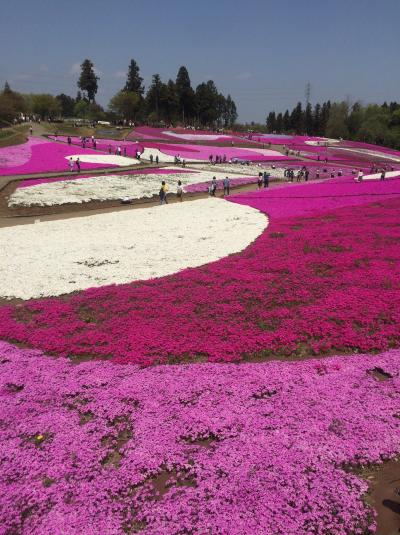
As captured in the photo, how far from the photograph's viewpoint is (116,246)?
73.0ft

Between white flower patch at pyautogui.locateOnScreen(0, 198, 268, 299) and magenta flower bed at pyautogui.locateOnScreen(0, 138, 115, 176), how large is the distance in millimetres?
22813

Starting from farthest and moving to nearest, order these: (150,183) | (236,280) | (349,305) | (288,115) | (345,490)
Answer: (288,115)
(150,183)
(236,280)
(349,305)
(345,490)

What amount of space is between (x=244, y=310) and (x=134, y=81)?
137m

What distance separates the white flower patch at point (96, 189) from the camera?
34688 millimetres

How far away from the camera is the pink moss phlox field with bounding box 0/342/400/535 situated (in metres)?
6.20

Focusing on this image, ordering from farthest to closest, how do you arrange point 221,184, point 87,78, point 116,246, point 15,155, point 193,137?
point 87,78 < point 193,137 < point 15,155 < point 221,184 < point 116,246

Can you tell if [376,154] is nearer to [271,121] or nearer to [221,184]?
[221,184]

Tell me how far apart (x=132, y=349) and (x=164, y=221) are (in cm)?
1792

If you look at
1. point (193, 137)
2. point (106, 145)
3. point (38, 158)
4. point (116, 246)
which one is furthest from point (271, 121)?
point (116, 246)

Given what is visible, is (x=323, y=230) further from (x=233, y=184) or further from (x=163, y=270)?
(x=233, y=184)

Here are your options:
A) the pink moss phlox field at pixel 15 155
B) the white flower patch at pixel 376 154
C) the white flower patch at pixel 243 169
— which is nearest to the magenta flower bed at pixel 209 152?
the white flower patch at pixel 243 169

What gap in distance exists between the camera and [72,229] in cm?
2616

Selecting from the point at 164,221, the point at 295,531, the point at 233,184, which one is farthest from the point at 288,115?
the point at 295,531

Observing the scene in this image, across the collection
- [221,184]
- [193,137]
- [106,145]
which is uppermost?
[193,137]
